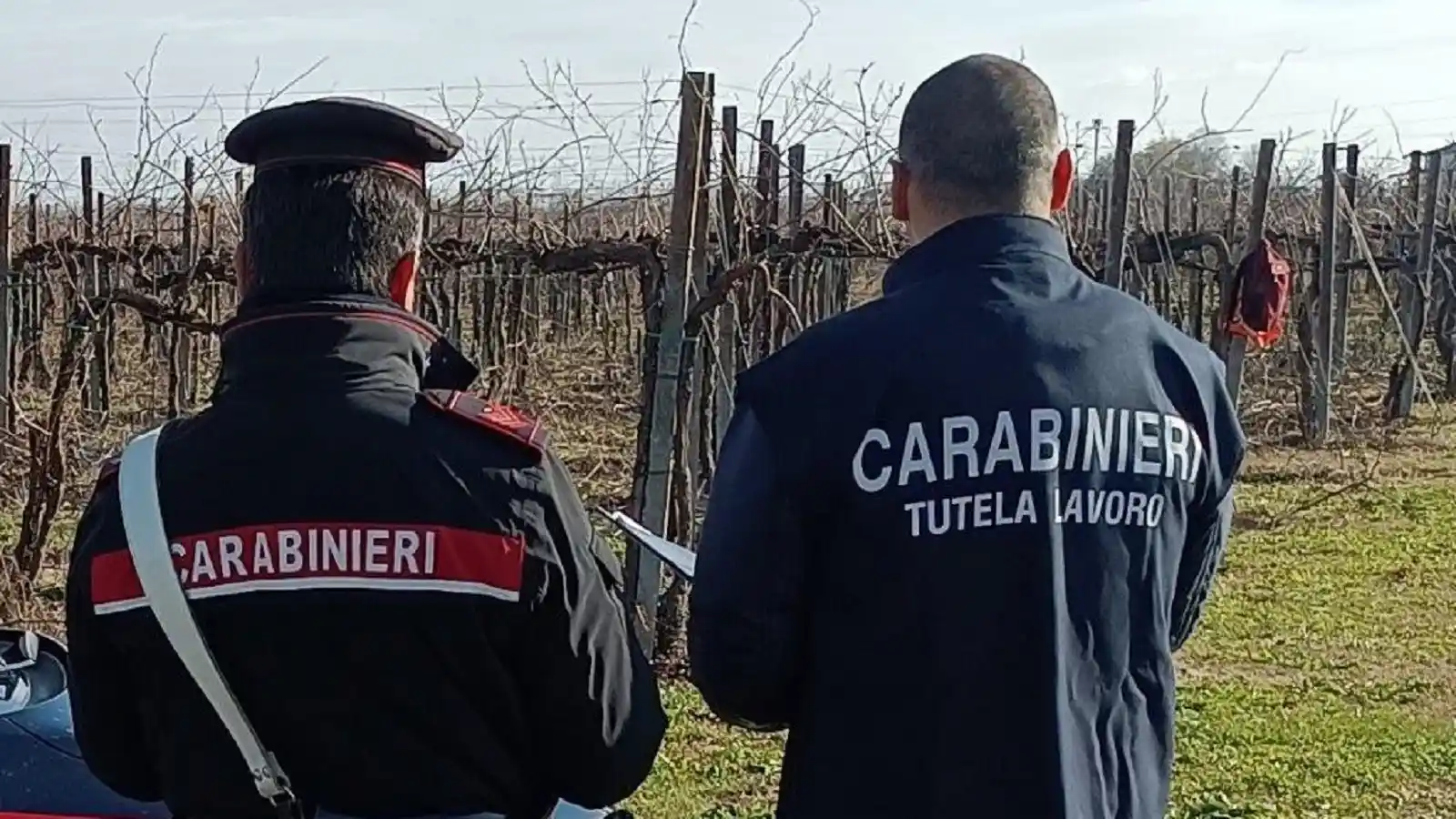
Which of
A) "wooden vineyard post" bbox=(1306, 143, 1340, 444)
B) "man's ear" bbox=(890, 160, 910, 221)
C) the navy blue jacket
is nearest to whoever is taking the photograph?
the navy blue jacket

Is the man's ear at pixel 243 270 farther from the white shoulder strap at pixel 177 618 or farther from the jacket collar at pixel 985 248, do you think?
the jacket collar at pixel 985 248

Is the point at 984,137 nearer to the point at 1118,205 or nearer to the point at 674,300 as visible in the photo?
the point at 674,300

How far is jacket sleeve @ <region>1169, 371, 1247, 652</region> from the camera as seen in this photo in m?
2.39

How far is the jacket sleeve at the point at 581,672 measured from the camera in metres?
2.02

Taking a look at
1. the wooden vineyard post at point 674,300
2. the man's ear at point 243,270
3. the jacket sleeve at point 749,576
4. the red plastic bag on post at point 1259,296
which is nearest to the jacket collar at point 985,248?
the jacket sleeve at point 749,576

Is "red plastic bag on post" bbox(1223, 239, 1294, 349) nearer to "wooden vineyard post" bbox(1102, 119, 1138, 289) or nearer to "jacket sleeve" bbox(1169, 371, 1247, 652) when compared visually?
"wooden vineyard post" bbox(1102, 119, 1138, 289)

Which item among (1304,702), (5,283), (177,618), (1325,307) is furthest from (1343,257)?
(177,618)

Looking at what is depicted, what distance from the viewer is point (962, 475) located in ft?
7.09

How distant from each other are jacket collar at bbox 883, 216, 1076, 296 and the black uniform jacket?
0.55 meters

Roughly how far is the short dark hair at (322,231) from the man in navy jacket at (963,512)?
464mm

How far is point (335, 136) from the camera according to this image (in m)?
2.06

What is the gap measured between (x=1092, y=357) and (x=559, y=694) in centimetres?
76

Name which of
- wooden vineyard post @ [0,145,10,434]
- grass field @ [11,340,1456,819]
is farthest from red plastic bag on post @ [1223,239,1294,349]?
wooden vineyard post @ [0,145,10,434]

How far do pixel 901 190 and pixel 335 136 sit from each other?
730 millimetres
